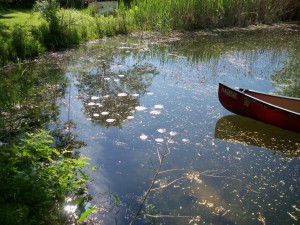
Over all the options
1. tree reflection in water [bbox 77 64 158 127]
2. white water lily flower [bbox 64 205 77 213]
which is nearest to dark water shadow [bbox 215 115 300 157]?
tree reflection in water [bbox 77 64 158 127]

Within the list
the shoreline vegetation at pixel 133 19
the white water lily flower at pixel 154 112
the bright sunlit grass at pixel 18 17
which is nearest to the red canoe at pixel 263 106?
the white water lily flower at pixel 154 112

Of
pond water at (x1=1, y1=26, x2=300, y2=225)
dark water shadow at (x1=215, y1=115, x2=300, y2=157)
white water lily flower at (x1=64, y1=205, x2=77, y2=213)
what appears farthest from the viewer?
dark water shadow at (x1=215, y1=115, x2=300, y2=157)

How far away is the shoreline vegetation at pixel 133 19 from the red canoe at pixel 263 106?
227 inches

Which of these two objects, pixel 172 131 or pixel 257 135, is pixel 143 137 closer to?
pixel 172 131

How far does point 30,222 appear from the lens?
258 centimetres

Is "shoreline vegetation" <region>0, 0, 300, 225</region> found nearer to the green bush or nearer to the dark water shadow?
the green bush

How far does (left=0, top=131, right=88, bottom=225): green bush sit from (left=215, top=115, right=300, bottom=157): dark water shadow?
2871mm

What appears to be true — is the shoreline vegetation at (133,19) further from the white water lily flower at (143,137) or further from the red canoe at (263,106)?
the red canoe at (263,106)

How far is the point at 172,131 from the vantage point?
5.23m

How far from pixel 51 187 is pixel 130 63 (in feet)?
20.2

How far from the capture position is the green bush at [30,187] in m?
2.58

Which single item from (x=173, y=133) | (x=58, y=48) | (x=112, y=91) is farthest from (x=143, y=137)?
(x=58, y=48)

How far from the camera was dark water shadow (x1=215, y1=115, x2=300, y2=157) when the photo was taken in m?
4.92

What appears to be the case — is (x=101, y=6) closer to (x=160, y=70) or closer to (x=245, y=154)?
(x=160, y=70)
